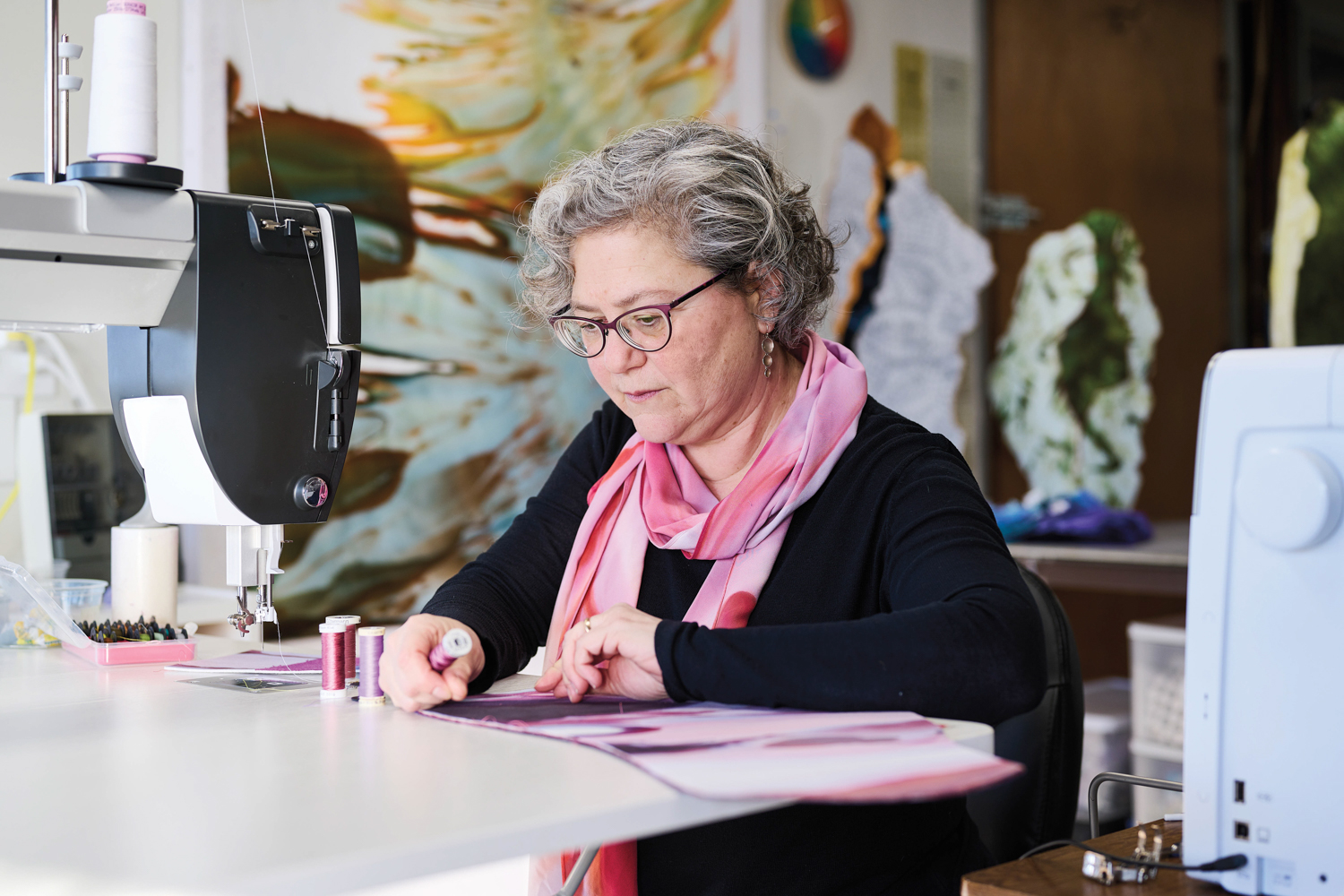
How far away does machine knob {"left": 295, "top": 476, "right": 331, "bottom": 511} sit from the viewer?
1.31 meters

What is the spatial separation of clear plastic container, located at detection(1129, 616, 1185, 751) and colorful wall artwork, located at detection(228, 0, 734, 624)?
1328 mm

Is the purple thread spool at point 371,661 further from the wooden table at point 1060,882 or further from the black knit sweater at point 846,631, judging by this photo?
the wooden table at point 1060,882

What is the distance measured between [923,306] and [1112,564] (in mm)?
1041

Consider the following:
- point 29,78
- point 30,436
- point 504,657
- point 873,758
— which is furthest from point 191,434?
point 29,78

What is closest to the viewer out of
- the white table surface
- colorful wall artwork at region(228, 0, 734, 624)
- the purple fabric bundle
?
the white table surface

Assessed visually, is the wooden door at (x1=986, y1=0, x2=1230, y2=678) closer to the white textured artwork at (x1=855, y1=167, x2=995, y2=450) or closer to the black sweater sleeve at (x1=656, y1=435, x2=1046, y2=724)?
the white textured artwork at (x1=855, y1=167, x2=995, y2=450)

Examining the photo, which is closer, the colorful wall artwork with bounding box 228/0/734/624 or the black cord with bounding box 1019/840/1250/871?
the black cord with bounding box 1019/840/1250/871

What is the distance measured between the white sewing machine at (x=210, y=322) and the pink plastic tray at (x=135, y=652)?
0.67 ft

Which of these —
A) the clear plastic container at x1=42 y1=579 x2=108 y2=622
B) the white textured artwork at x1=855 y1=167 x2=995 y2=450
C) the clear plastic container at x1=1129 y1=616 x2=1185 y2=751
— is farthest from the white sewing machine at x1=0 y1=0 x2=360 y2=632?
the white textured artwork at x1=855 y1=167 x2=995 y2=450

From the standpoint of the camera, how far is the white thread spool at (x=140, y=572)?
5.35ft

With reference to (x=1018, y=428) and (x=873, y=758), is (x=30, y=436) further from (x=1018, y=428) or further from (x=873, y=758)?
(x=1018, y=428)

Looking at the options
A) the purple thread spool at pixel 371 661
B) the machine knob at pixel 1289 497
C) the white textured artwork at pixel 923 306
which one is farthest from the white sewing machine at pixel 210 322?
the white textured artwork at pixel 923 306

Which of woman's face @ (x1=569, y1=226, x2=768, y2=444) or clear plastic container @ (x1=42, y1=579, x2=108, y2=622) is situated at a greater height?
woman's face @ (x1=569, y1=226, x2=768, y2=444)

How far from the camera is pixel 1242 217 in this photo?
494 centimetres
